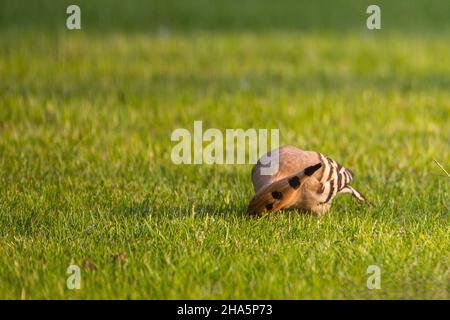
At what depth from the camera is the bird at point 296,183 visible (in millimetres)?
5496

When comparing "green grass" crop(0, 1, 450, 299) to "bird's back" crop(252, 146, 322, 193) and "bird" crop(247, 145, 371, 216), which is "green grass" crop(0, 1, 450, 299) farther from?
"bird's back" crop(252, 146, 322, 193)

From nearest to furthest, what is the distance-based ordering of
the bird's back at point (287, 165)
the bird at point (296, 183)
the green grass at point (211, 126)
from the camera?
the green grass at point (211, 126), the bird at point (296, 183), the bird's back at point (287, 165)

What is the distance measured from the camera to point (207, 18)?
1353 cm

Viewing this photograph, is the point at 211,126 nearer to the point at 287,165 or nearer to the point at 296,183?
the point at 287,165

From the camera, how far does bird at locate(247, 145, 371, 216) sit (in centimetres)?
550

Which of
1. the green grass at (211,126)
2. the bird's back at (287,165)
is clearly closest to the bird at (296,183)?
the bird's back at (287,165)

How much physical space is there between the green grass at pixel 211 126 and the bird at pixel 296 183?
0.10m

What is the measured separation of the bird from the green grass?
10 cm

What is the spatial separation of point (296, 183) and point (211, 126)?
308cm

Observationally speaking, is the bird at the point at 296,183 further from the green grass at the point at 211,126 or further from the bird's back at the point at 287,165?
the green grass at the point at 211,126

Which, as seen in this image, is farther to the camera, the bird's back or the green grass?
the bird's back

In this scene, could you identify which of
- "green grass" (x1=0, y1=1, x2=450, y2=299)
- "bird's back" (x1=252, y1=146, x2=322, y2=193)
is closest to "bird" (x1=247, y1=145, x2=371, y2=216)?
"bird's back" (x1=252, y1=146, x2=322, y2=193)
